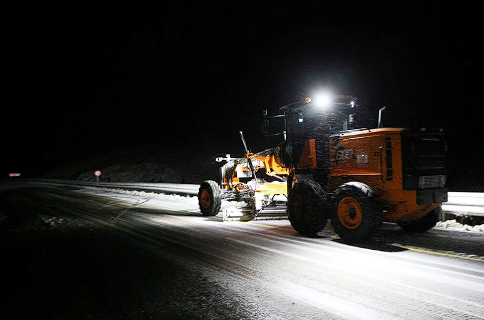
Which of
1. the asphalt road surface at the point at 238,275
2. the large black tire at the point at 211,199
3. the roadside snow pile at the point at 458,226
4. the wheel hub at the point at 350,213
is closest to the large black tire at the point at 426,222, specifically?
the asphalt road surface at the point at 238,275

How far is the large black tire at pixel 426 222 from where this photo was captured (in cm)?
843

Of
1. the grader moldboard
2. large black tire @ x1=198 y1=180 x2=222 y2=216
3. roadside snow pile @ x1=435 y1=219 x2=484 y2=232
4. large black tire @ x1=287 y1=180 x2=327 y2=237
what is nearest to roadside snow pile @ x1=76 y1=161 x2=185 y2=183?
large black tire @ x1=198 y1=180 x2=222 y2=216

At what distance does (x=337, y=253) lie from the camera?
671cm

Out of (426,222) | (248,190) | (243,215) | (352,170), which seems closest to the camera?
(352,170)

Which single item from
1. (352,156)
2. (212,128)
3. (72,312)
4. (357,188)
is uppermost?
(212,128)

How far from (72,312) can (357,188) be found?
5.33 m

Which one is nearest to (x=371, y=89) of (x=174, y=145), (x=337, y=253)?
(x=174, y=145)

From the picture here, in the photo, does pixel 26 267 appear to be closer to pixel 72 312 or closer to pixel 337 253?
pixel 72 312

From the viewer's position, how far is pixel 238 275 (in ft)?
18.0

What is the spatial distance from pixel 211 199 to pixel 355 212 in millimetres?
5694

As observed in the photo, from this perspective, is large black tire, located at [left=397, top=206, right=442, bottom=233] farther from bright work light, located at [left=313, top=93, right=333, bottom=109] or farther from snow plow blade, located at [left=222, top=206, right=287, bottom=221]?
→ snow plow blade, located at [left=222, top=206, right=287, bottom=221]

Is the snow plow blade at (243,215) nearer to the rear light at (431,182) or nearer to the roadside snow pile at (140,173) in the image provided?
the rear light at (431,182)

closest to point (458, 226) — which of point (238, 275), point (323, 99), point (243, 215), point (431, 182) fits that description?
point (431, 182)

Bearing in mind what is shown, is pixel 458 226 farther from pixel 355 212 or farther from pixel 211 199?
pixel 211 199
